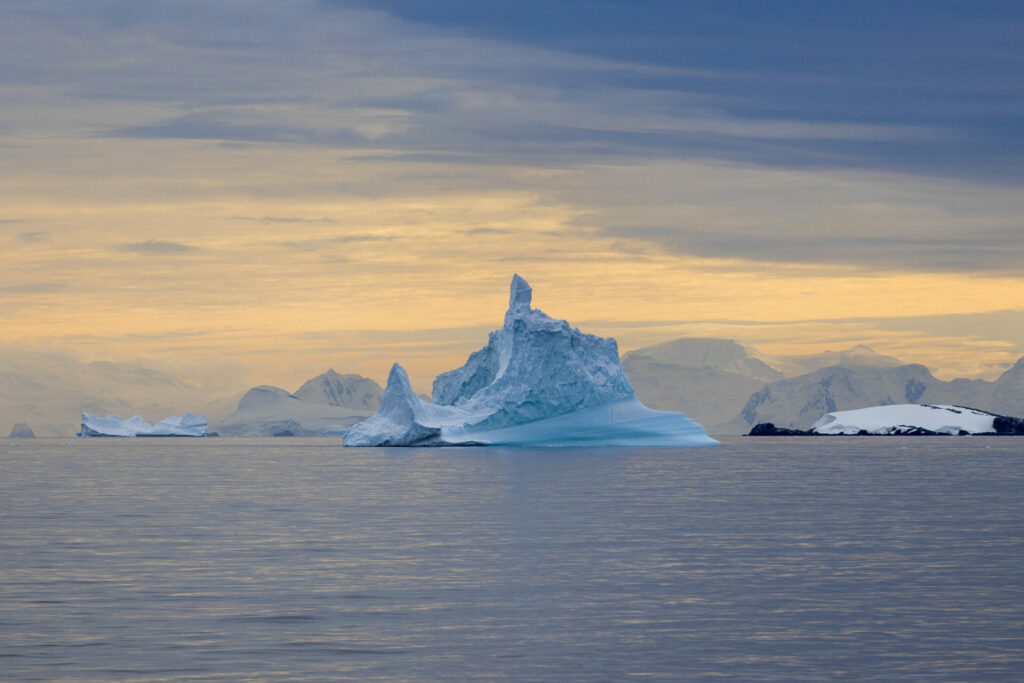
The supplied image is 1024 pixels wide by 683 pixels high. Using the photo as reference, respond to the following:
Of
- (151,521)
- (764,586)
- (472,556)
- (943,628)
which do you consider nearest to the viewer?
(943,628)

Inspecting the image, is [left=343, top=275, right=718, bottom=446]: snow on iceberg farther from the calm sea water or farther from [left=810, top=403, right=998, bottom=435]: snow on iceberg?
[left=810, top=403, right=998, bottom=435]: snow on iceberg

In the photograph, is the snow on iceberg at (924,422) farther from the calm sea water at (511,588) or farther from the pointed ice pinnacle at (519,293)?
the calm sea water at (511,588)

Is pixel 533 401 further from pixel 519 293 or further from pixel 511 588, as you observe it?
pixel 511 588

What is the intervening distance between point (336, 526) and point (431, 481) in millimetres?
20626

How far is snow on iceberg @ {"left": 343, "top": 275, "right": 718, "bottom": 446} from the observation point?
77.9m

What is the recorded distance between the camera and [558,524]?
31922 mm

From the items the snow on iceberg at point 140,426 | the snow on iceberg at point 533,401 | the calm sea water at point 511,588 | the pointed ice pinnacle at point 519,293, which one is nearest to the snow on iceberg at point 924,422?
the snow on iceberg at point 140,426

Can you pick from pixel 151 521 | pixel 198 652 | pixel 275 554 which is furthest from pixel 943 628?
pixel 151 521

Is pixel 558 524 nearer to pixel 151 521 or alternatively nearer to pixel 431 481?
pixel 151 521

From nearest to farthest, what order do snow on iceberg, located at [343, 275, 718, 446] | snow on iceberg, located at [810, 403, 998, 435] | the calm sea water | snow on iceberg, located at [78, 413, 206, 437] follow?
the calm sea water < snow on iceberg, located at [343, 275, 718, 446] < snow on iceberg, located at [78, 413, 206, 437] < snow on iceberg, located at [810, 403, 998, 435]

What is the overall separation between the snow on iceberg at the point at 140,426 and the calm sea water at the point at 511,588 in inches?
5418

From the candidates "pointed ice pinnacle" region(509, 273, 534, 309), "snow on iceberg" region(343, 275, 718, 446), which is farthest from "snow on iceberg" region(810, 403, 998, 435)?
"pointed ice pinnacle" region(509, 273, 534, 309)

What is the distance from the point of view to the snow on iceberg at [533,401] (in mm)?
77938

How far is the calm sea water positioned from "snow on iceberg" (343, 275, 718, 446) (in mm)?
34875
